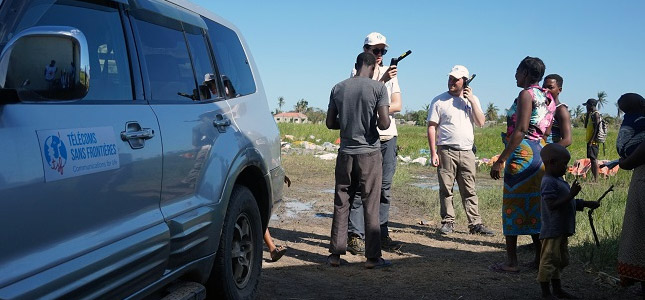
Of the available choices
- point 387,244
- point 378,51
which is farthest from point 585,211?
point 378,51

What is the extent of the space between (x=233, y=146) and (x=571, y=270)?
363cm

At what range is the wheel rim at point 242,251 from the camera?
464 centimetres

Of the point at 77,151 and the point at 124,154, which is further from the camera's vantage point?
the point at 124,154

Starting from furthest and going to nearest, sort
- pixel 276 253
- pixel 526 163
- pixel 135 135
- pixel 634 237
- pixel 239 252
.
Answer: pixel 276 253 → pixel 526 163 → pixel 634 237 → pixel 239 252 → pixel 135 135

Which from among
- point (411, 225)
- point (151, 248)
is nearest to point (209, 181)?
point (151, 248)

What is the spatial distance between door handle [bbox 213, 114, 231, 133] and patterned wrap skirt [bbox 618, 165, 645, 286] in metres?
3.05

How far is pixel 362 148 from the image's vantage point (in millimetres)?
6352

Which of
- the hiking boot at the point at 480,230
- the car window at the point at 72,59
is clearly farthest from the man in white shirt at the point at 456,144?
the car window at the point at 72,59

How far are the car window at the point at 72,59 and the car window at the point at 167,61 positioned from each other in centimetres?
24

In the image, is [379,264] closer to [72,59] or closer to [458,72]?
[458,72]

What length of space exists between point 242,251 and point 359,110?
6.82 ft

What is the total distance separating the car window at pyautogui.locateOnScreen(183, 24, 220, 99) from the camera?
4.27m

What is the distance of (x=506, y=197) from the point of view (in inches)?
239

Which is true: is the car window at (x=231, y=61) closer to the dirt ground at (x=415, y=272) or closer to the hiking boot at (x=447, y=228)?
the dirt ground at (x=415, y=272)
